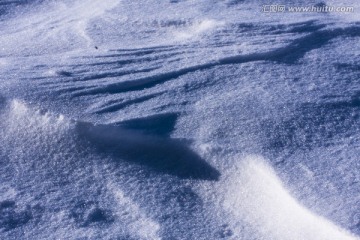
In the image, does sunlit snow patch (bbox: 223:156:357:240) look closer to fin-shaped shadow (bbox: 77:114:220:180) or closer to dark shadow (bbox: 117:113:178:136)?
fin-shaped shadow (bbox: 77:114:220:180)

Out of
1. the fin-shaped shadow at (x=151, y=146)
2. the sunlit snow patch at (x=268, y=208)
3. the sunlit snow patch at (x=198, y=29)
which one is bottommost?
the sunlit snow patch at (x=268, y=208)

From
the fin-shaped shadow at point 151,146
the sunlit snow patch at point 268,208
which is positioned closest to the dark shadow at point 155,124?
the fin-shaped shadow at point 151,146

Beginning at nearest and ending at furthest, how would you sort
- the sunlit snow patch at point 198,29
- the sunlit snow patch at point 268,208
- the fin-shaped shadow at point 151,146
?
the sunlit snow patch at point 268,208
the fin-shaped shadow at point 151,146
the sunlit snow patch at point 198,29

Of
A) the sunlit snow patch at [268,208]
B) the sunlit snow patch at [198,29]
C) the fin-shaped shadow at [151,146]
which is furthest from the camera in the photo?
the sunlit snow patch at [198,29]

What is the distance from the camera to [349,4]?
1.54m

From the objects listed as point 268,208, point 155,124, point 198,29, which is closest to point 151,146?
point 155,124

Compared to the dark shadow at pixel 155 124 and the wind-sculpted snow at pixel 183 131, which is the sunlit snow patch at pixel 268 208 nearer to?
the wind-sculpted snow at pixel 183 131

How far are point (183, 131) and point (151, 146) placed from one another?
3.2 inches

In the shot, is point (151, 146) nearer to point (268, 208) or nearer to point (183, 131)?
point (183, 131)

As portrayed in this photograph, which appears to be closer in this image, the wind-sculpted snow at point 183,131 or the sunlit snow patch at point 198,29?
the wind-sculpted snow at point 183,131

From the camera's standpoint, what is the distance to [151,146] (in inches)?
37.4

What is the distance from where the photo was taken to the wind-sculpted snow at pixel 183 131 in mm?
808

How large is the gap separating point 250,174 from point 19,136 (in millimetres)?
512

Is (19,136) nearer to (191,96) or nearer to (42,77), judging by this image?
(42,77)
